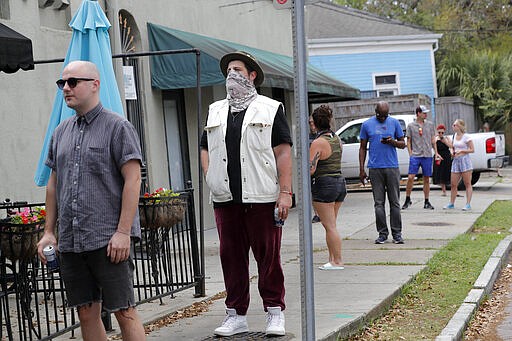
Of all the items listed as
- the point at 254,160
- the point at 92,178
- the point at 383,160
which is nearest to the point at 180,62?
the point at 383,160

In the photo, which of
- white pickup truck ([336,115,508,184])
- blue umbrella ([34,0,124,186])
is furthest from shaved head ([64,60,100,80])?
white pickup truck ([336,115,508,184])

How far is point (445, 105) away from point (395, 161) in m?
21.4

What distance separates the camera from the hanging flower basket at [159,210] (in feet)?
27.5

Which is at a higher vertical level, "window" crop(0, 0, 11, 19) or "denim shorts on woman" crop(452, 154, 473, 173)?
"window" crop(0, 0, 11, 19)

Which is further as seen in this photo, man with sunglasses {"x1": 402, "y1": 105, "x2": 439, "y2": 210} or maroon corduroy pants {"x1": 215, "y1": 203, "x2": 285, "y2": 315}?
man with sunglasses {"x1": 402, "y1": 105, "x2": 439, "y2": 210}

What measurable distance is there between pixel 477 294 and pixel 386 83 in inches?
1159

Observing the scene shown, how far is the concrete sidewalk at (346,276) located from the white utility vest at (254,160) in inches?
40.9

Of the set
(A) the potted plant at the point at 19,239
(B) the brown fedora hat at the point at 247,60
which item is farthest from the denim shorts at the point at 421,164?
(A) the potted plant at the point at 19,239

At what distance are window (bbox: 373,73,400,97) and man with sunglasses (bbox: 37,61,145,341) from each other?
32934mm

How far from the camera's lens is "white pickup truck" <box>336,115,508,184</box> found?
918 inches

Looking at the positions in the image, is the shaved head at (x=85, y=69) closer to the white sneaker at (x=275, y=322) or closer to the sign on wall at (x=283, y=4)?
the sign on wall at (x=283, y=4)

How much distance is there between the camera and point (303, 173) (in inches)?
199

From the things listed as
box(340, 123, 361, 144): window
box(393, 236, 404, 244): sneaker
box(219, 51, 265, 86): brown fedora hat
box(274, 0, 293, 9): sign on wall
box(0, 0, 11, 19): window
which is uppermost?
box(0, 0, 11, 19): window

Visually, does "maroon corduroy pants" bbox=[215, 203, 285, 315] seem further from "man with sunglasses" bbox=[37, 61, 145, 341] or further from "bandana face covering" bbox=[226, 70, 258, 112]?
"man with sunglasses" bbox=[37, 61, 145, 341]
